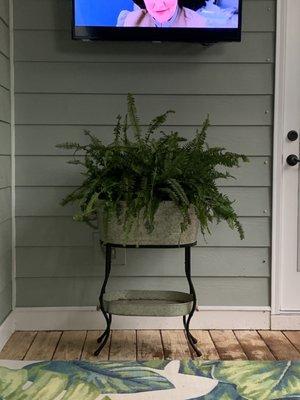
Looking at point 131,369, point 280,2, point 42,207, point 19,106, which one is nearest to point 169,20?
point 280,2

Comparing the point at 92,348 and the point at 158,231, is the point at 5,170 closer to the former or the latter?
the point at 158,231

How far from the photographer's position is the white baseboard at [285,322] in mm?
2928

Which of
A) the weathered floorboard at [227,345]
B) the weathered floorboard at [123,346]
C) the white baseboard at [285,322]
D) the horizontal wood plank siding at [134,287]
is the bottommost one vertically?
the weathered floorboard at [123,346]

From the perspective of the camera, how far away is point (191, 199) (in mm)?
2393

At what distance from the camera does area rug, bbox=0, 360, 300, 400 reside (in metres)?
2.04

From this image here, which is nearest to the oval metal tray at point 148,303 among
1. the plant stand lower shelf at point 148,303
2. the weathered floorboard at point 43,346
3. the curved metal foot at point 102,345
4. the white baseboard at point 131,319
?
the plant stand lower shelf at point 148,303

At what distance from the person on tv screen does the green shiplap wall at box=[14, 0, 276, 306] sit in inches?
7.0

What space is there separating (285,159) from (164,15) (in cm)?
102

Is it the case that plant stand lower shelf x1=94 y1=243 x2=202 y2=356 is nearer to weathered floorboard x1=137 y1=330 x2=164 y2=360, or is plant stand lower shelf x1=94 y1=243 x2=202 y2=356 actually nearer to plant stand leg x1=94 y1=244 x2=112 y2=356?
plant stand leg x1=94 y1=244 x2=112 y2=356

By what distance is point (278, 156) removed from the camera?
289 cm

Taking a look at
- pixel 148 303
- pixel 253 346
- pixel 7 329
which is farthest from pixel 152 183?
pixel 7 329

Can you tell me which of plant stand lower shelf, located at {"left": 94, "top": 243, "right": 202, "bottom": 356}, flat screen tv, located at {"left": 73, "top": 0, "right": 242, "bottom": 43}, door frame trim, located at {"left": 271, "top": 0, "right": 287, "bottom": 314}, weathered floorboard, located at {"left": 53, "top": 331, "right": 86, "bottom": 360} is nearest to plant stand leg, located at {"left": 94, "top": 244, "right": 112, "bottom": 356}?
plant stand lower shelf, located at {"left": 94, "top": 243, "right": 202, "bottom": 356}

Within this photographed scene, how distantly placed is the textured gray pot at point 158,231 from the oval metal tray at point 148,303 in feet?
1.01

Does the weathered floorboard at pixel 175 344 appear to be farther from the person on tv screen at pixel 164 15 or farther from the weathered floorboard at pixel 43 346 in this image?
the person on tv screen at pixel 164 15
